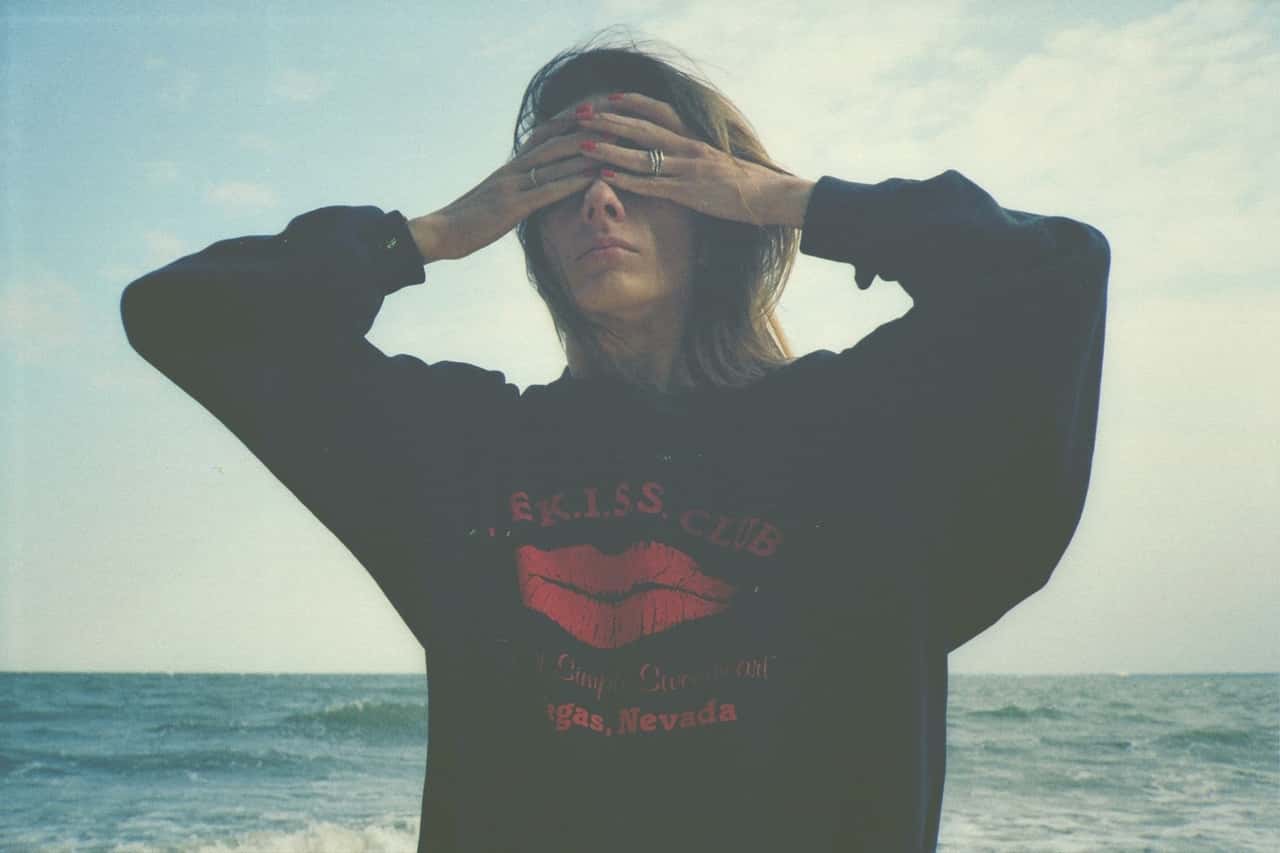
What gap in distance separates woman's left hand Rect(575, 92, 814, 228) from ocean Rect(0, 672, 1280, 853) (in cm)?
705

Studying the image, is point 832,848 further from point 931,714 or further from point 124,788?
point 124,788

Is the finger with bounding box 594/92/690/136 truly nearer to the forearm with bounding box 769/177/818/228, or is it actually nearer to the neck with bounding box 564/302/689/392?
the forearm with bounding box 769/177/818/228

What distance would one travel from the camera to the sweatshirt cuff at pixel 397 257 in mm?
1824

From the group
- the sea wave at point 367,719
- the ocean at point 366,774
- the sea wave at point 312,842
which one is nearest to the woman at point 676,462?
the ocean at point 366,774

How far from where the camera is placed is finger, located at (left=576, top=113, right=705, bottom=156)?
68.5 inches

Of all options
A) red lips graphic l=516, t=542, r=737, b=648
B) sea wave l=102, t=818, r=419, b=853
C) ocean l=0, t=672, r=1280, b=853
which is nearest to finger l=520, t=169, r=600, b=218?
red lips graphic l=516, t=542, r=737, b=648

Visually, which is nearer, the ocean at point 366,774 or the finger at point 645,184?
the finger at point 645,184

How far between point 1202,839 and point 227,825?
26.4 ft

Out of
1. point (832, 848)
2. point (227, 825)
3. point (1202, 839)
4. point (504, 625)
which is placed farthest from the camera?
point (227, 825)

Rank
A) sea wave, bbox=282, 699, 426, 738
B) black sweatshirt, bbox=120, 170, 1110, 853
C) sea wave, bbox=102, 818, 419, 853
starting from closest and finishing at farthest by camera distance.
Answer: black sweatshirt, bbox=120, 170, 1110, 853, sea wave, bbox=102, 818, 419, 853, sea wave, bbox=282, 699, 426, 738

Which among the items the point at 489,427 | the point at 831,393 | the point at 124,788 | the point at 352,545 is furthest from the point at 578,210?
the point at 124,788

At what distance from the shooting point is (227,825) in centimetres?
938

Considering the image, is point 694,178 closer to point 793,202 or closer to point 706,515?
point 793,202

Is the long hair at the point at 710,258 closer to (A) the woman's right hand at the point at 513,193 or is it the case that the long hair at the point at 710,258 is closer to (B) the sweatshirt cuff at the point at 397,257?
(A) the woman's right hand at the point at 513,193
